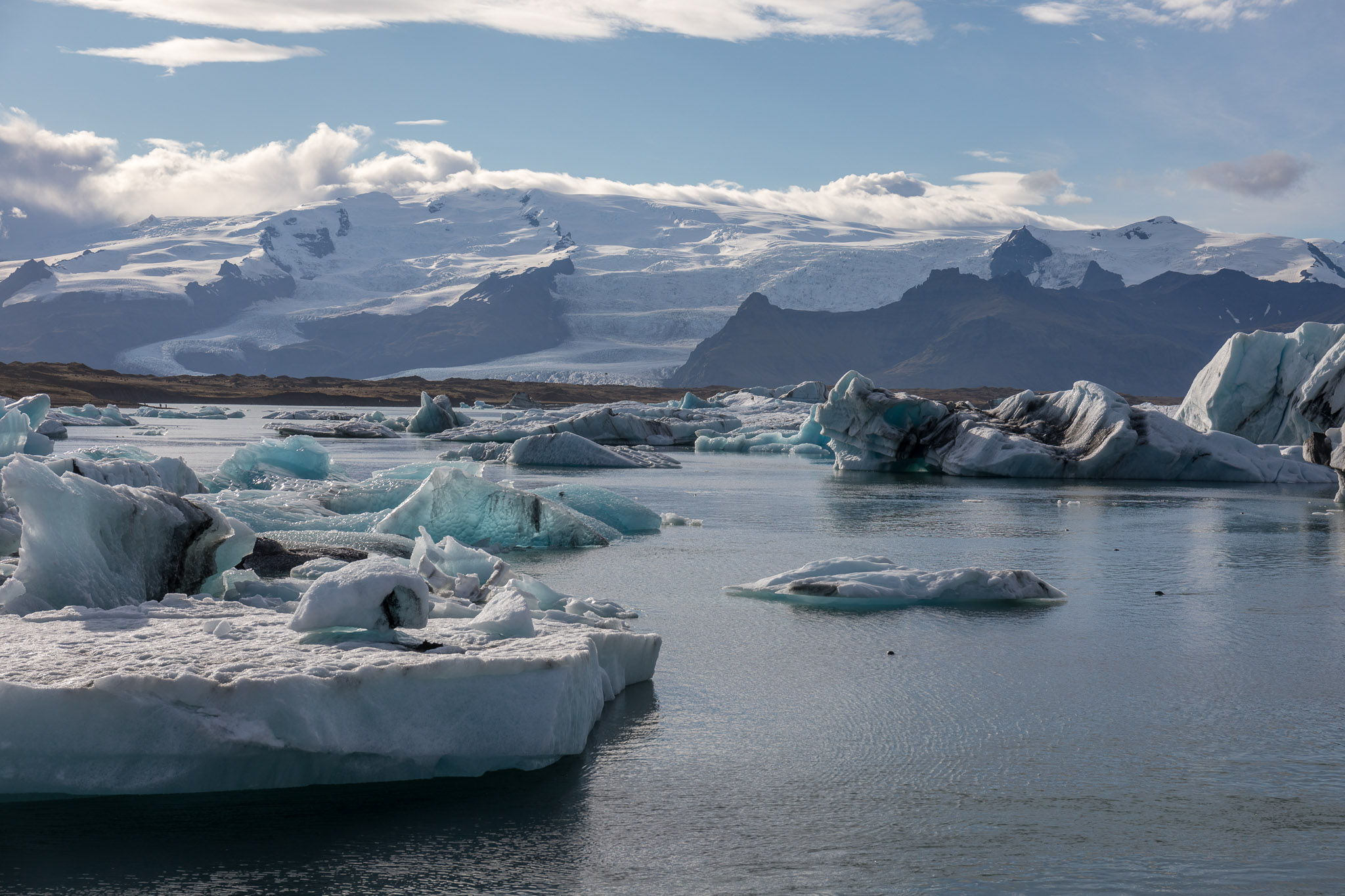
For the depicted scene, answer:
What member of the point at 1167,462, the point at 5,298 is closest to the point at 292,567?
the point at 1167,462

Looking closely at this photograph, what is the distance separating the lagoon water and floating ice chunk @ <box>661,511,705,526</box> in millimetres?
3776

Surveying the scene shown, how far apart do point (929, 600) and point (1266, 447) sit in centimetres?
1516

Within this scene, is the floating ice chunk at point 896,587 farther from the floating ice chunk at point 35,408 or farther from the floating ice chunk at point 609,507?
the floating ice chunk at point 35,408

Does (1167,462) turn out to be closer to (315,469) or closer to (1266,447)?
(1266,447)

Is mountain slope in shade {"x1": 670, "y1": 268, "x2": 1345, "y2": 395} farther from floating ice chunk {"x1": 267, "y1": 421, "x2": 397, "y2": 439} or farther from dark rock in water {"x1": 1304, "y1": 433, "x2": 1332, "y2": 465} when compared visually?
dark rock in water {"x1": 1304, "y1": 433, "x2": 1332, "y2": 465}

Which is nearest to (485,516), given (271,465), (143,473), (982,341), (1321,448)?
(143,473)

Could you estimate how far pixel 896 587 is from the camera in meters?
6.92

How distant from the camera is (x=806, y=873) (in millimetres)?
2914

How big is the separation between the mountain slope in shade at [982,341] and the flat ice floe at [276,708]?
4846 inches

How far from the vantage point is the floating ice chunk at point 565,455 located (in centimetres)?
2111

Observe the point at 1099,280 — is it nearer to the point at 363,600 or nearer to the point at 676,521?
the point at 676,521

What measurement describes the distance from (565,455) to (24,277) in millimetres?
178969

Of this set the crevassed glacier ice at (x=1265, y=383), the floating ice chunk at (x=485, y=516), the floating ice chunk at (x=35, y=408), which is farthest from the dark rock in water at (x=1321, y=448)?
the floating ice chunk at (x=35, y=408)

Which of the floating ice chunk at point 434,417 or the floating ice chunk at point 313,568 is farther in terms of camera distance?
the floating ice chunk at point 434,417
